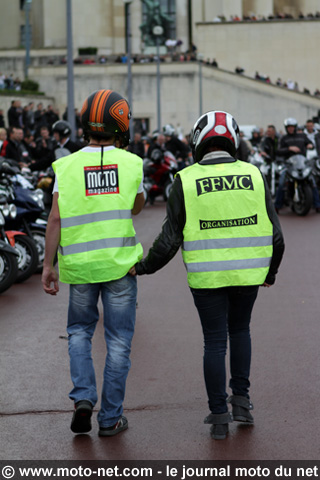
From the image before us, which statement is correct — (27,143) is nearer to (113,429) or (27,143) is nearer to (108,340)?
(108,340)

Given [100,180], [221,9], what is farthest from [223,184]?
[221,9]

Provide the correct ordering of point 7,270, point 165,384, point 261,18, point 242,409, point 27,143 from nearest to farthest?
point 242,409, point 165,384, point 7,270, point 27,143, point 261,18

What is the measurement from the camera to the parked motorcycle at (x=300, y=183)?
57.9 ft

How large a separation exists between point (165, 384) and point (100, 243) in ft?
4.43

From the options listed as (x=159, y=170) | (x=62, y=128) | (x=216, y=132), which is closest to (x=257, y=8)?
(x=159, y=170)

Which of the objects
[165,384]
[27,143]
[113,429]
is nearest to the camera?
[113,429]

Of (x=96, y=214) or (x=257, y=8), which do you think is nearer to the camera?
(x=96, y=214)

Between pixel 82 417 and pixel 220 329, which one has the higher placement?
pixel 220 329

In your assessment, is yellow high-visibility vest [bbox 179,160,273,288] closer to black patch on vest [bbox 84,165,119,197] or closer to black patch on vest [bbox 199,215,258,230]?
black patch on vest [bbox 199,215,258,230]

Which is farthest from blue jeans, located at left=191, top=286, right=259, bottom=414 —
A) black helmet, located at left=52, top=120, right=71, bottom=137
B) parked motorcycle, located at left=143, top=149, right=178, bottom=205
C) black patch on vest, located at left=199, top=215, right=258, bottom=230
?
parked motorcycle, located at left=143, top=149, right=178, bottom=205

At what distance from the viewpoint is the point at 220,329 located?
4.83m

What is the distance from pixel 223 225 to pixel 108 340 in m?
0.84

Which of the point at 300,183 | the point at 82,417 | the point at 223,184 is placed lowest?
the point at 300,183

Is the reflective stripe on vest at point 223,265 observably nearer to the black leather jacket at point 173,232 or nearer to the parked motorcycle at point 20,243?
the black leather jacket at point 173,232
